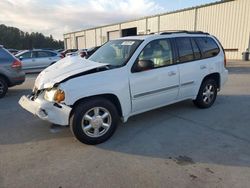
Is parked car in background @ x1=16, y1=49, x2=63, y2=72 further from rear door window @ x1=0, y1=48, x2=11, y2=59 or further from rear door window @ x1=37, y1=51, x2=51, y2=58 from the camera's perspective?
rear door window @ x1=0, y1=48, x2=11, y2=59

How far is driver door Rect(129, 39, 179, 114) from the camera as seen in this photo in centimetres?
450

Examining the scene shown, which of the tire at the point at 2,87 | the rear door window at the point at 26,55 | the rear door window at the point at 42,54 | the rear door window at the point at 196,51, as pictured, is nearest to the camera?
the rear door window at the point at 196,51

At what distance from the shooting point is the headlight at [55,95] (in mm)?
3809

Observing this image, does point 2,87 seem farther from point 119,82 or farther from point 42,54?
point 42,54

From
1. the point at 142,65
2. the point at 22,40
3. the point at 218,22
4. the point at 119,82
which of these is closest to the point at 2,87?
the point at 119,82

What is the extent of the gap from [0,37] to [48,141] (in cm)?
7968

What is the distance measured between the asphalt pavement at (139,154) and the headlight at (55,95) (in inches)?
32.1

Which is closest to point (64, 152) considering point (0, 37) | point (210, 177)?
point (210, 177)

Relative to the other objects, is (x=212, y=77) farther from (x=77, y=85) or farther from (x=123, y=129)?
(x=77, y=85)

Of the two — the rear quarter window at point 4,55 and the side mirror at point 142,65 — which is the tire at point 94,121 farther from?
the rear quarter window at point 4,55

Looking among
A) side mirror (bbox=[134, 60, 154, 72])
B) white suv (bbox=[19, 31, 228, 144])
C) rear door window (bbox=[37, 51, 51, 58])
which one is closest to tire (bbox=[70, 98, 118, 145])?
white suv (bbox=[19, 31, 228, 144])

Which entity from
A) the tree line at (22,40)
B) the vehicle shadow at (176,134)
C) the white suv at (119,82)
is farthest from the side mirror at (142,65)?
the tree line at (22,40)

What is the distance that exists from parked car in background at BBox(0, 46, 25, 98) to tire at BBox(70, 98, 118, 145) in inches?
195

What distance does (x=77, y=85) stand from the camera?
3846 mm
